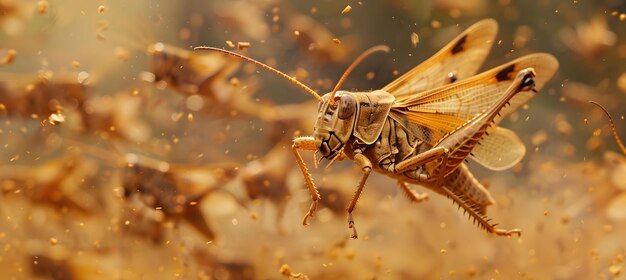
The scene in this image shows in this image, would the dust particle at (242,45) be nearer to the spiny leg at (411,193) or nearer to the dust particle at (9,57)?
the spiny leg at (411,193)

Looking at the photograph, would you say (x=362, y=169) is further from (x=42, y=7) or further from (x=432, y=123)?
(x=42, y=7)

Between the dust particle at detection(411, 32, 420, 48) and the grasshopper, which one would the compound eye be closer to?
the grasshopper

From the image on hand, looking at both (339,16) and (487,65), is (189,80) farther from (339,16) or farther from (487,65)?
(487,65)

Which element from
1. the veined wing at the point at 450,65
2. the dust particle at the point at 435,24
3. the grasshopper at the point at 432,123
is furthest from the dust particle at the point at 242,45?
the dust particle at the point at 435,24

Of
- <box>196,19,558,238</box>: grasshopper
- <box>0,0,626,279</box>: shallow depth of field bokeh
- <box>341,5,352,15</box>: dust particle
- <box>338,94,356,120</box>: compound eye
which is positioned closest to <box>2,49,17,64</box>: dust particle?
<box>0,0,626,279</box>: shallow depth of field bokeh

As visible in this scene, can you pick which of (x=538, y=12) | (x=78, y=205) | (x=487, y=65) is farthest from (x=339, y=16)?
(x=78, y=205)

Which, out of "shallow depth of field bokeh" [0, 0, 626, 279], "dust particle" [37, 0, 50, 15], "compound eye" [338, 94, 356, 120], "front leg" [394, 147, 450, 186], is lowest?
"shallow depth of field bokeh" [0, 0, 626, 279]
